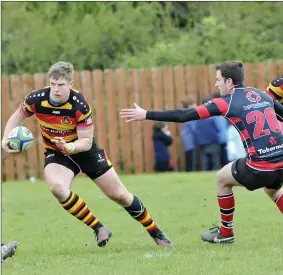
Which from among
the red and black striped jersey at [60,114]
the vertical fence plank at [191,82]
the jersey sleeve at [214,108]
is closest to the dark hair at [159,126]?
the vertical fence plank at [191,82]

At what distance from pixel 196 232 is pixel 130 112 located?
8.94 feet

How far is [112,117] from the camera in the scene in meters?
19.9

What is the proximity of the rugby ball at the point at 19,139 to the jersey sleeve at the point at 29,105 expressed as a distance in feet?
0.73

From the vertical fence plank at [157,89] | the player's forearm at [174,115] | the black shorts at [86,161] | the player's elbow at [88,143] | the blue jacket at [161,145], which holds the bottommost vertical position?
the blue jacket at [161,145]

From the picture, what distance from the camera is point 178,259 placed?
27.0 feet

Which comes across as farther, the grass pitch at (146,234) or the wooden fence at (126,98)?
the wooden fence at (126,98)

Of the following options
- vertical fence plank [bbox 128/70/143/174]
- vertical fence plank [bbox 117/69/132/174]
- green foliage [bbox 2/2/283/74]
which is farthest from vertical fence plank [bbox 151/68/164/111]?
green foliage [bbox 2/2/283/74]

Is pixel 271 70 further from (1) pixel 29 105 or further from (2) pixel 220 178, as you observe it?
(1) pixel 29 105

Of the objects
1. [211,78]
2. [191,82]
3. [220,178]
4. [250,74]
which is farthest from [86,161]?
[250,74]

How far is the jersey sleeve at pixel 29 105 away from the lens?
9352 mm

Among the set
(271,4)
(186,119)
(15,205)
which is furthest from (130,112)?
(271,4)

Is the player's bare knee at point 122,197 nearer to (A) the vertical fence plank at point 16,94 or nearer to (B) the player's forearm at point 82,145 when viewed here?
(B) the player's forearm at point 82,145

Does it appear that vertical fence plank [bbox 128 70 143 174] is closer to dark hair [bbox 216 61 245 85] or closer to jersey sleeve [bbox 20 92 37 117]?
jersey sleeve [bbox 20 92 37 117]

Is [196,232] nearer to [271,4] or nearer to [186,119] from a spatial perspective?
[186,119]
